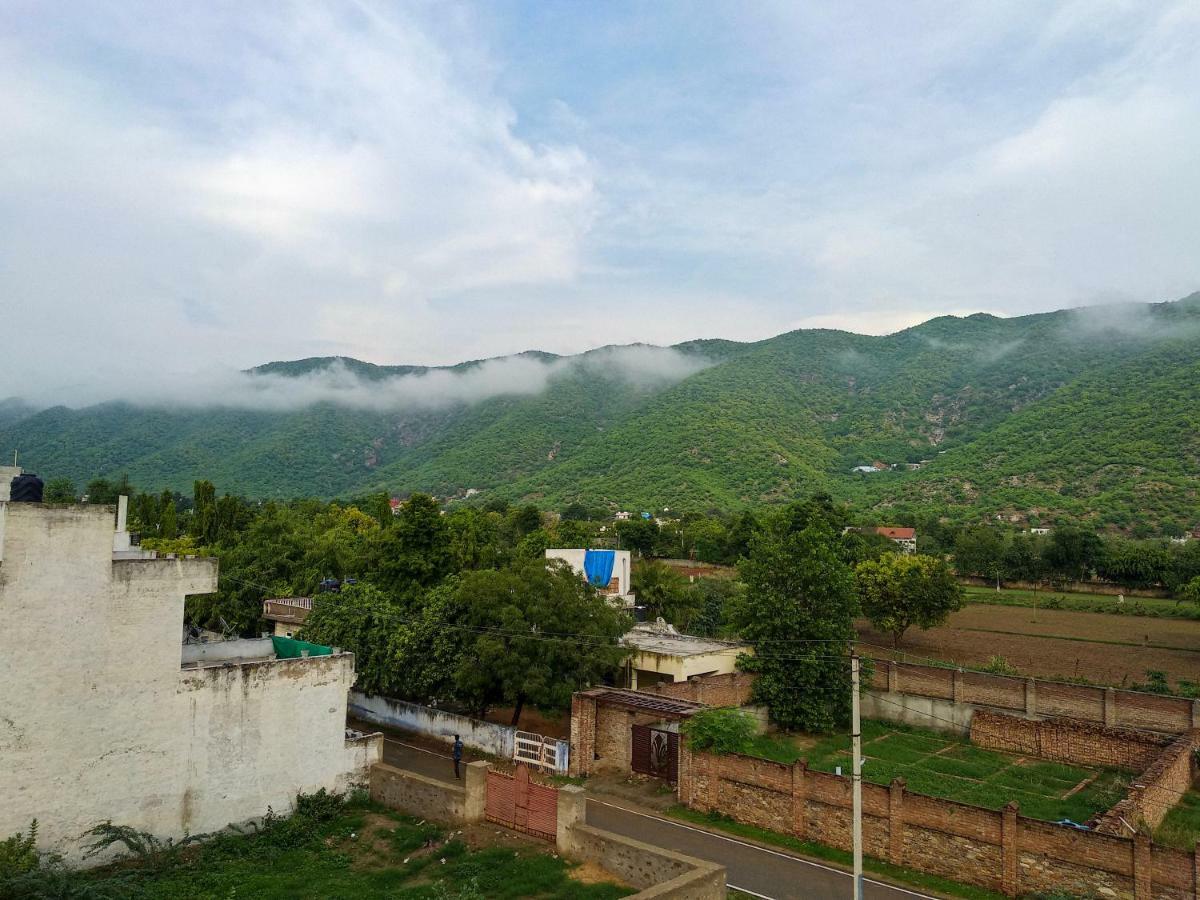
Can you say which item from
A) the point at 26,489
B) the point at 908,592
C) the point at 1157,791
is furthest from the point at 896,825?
the point at 908,592

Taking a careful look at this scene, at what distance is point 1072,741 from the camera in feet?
85.4

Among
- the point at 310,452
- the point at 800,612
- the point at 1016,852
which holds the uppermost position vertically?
the point at 310,452

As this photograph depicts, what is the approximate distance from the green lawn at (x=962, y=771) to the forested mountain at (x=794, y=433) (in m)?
64.0

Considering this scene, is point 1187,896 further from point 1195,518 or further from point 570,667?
point 1195,518

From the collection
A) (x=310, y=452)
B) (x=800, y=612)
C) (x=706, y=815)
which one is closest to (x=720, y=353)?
(x=310, y=452)

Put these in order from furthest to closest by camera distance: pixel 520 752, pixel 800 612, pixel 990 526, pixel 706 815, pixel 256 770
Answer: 1. pixel 990 526
2. pixel 800 612
3. pixel 520 752
4. pixel 706 815
5. pixel 256 770

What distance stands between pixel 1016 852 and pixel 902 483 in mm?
106232

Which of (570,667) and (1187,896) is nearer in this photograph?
(1187,896)

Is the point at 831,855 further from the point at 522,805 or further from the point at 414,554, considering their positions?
the point at 414,554

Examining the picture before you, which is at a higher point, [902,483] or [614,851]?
[902,483]

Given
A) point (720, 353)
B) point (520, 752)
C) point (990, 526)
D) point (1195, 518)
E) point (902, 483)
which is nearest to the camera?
point (520, 752)

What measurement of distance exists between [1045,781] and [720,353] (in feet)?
543

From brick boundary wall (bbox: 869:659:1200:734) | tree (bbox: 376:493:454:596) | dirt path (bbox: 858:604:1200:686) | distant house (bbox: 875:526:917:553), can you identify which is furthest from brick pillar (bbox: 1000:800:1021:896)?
distant house (bbox: 875:526:917:553)

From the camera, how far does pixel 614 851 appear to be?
1435cm
